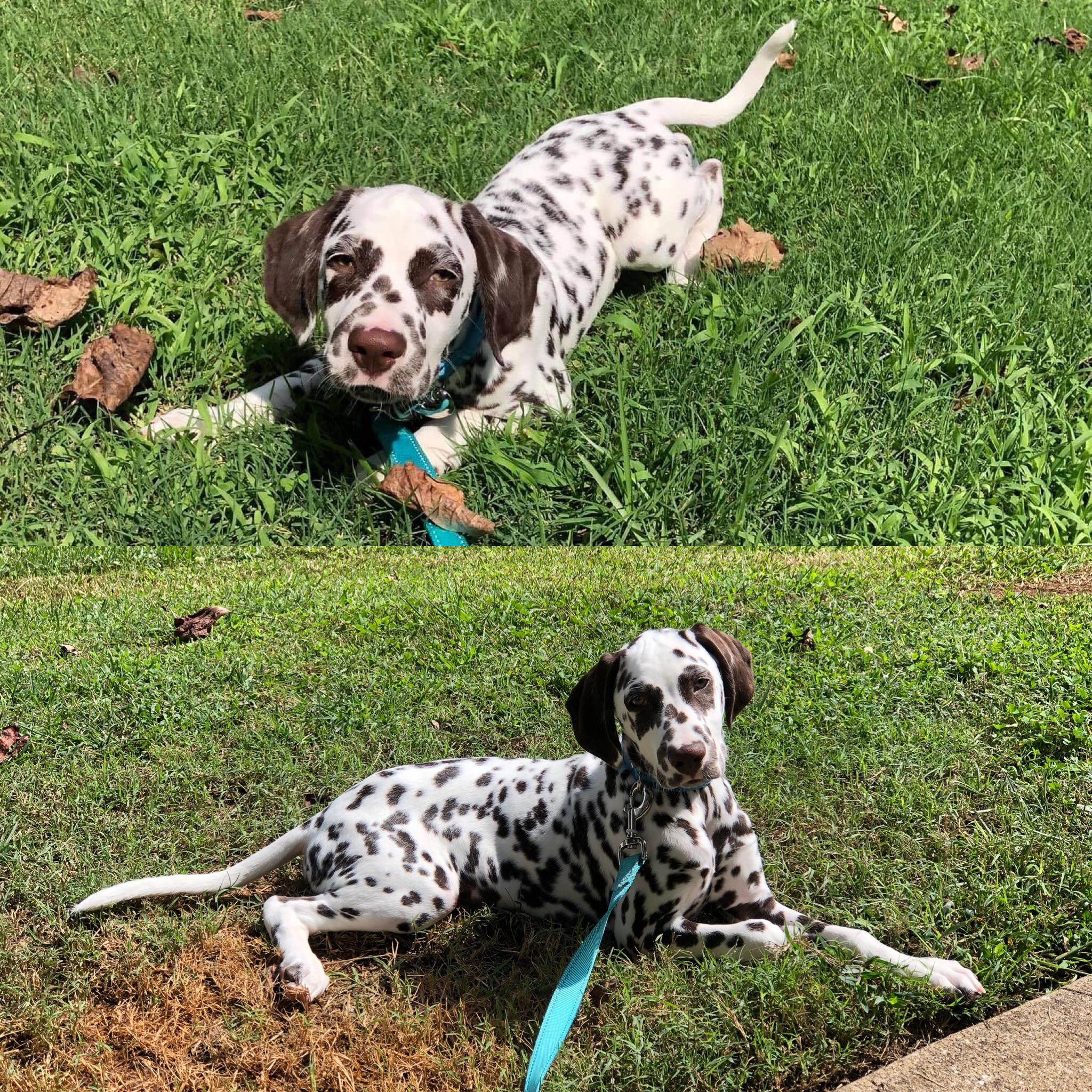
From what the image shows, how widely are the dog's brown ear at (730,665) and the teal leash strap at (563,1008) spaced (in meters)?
0.61

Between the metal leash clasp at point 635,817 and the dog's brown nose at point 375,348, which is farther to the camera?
the dog's brown nose at point 375,348

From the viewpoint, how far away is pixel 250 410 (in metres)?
7.04

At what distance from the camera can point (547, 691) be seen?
16.0ft

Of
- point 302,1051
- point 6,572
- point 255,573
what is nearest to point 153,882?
point 302,1051

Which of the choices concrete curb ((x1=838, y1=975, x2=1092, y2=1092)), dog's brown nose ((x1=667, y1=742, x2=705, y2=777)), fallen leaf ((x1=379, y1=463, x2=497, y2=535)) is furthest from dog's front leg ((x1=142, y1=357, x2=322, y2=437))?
concrete curb ((x1=838, y1=975, x2=1092, y2=1092))

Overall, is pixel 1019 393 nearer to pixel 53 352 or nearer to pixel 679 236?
pixel 679 236

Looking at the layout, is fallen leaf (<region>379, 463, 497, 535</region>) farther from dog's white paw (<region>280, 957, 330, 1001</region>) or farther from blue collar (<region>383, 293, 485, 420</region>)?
dog's white paw (<region>280, 957, 330, 1001</region>)

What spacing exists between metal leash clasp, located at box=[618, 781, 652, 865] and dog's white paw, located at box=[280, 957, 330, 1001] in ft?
2.98

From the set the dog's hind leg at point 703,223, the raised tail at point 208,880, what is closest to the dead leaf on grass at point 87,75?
the dog's hind leg at point 703,223

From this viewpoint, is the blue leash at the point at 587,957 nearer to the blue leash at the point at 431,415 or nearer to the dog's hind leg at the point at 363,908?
the dog's hind leg at the point at 363,908

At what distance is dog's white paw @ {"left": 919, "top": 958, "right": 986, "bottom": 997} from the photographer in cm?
333

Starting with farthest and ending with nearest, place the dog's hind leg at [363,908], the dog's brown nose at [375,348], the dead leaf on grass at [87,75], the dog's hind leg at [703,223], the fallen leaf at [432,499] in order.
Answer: the dead leaf on grass at [87,75] → the dog's hind leg at [703,223] → the fallen leaf at [432,499] → the dog's brown nose at [375,348] → the dog's hind leg at [363,908]

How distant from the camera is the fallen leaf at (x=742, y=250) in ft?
26.5

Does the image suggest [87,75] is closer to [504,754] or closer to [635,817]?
[504,754]
